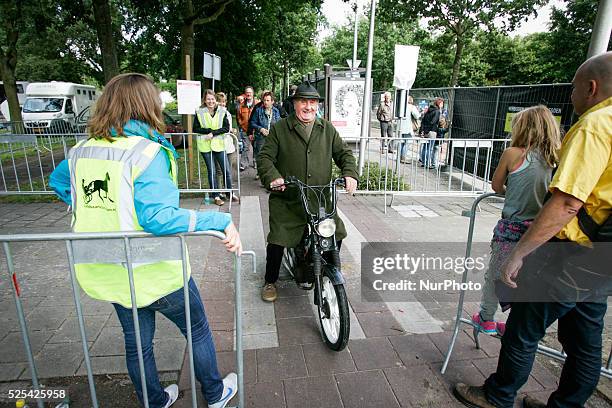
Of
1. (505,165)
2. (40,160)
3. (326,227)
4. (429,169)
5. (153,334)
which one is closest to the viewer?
(153,334)

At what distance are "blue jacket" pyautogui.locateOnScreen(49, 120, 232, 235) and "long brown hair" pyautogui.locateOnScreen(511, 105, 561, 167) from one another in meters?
1.98

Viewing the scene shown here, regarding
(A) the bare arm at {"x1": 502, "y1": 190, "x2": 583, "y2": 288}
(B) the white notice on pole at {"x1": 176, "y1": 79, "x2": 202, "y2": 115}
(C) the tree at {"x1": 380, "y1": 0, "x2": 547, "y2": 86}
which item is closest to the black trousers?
(A) the bare arm at {"x1": 502, "y1": 190, "x2": 583, "y2": 288}

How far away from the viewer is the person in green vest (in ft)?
21.2

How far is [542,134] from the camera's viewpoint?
243 cm

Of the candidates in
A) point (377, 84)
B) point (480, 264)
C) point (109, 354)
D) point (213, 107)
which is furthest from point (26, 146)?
point (377, 84)

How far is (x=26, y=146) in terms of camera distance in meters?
7.42

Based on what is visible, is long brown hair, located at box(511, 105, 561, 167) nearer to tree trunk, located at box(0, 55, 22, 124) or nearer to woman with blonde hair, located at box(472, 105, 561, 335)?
woman with blonde hair, located at box(472, 105, 561, 335)


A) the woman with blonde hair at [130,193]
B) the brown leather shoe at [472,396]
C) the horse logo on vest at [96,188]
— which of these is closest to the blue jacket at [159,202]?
the woman with blonde hair at [130,193]

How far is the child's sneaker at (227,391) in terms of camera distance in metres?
2.27

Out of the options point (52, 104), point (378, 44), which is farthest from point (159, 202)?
point (378, 44)

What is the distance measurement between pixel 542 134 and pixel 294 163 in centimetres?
178

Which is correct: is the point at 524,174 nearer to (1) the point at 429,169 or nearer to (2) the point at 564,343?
(2) the point at 564,343

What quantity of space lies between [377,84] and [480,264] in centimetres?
4265

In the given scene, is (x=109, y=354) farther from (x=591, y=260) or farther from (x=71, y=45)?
(x=71, y=45)
